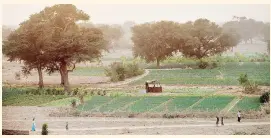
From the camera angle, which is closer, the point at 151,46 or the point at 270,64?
the point at 270,64

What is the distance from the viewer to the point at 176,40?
17438mm

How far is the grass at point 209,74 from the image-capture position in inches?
665

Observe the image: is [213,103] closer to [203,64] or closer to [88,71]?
[203,64]

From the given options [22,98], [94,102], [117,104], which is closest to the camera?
[117,104]

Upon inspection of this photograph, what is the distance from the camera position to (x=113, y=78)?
1845 cm

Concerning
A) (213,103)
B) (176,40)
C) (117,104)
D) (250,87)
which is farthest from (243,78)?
(117,104)

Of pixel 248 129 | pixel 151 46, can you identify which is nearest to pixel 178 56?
pixel 151 46

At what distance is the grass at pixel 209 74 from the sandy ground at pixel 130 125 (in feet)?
6.26

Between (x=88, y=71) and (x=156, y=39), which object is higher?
(x=156, y=39)

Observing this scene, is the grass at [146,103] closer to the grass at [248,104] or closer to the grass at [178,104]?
the grass at [178,104]

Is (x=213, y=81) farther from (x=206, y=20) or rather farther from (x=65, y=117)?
(x=65, y=117)

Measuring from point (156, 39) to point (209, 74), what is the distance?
195 cm

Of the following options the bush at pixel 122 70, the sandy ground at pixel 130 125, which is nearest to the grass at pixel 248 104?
the sandy ground at pixel 130 125

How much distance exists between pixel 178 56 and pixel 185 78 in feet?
3.35
